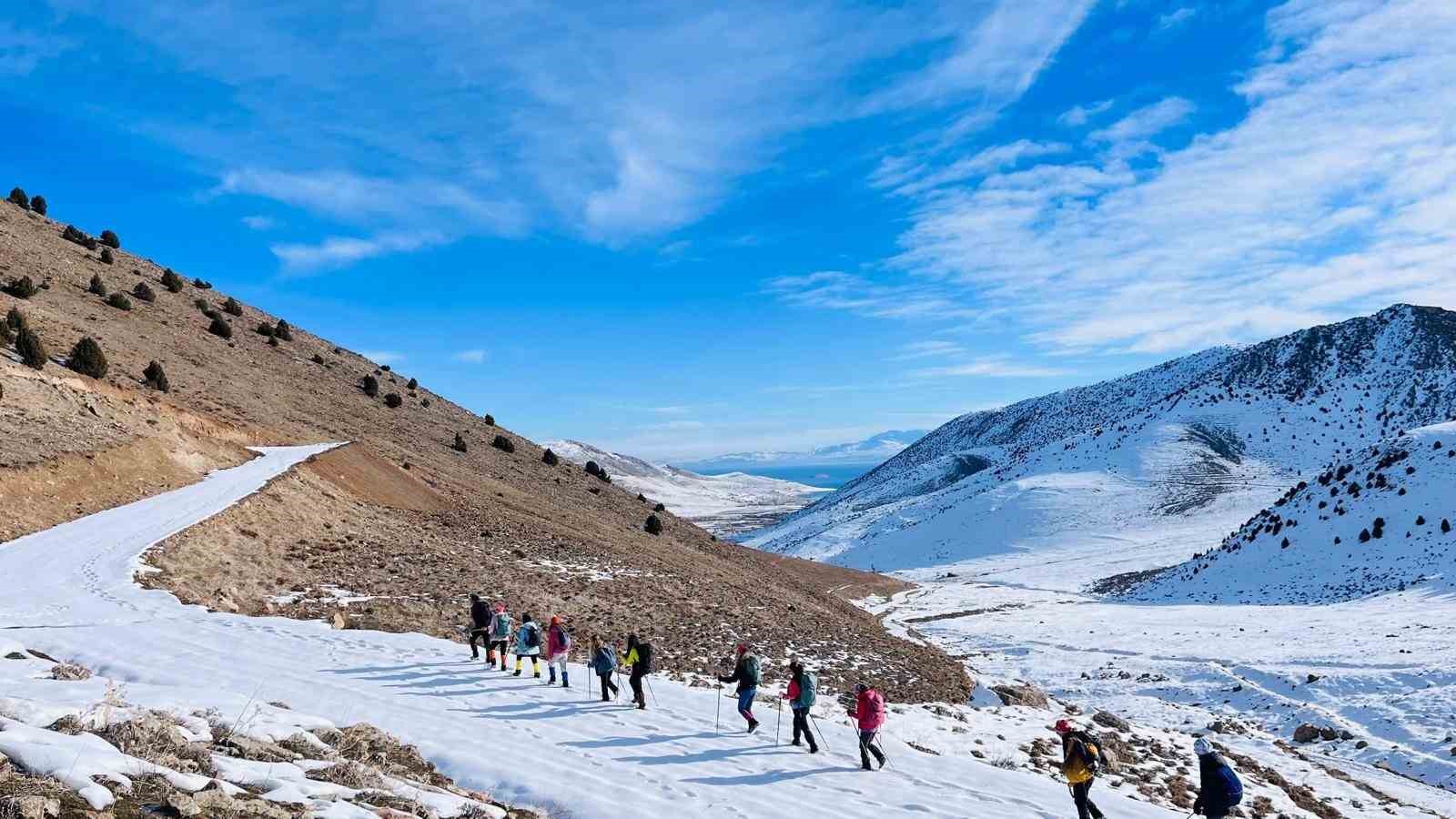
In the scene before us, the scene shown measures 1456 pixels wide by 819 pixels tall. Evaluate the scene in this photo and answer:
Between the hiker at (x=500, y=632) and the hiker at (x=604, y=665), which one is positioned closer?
the hiker at (x=604, y=665)

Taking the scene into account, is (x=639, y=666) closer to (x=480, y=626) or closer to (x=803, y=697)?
(x=803, y=697)

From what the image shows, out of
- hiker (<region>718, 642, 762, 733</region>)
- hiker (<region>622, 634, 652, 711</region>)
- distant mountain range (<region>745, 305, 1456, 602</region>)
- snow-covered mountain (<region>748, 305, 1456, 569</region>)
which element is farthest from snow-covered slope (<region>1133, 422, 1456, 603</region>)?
hiker (<region>622, 634, 652, 711</region>)

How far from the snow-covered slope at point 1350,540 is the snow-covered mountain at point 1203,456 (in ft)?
54.8

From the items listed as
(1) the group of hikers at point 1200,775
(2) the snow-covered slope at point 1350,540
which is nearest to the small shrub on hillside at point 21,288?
(1) the group of hikers at point 1200,775

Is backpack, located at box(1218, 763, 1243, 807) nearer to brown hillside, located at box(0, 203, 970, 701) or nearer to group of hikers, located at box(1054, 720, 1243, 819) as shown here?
group of hikers, located at box(1054, 720, 1243, 819)

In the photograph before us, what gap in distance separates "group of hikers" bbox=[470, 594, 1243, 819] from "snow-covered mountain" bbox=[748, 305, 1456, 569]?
69599 mm

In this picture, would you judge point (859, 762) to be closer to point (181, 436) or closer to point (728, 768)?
point (728, 768)

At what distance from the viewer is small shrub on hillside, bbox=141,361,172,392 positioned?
3622 cm

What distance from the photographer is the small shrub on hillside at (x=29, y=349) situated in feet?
96.5

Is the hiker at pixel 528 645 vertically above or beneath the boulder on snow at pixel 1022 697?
above

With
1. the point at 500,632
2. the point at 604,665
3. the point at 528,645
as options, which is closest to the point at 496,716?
the point at 604,665

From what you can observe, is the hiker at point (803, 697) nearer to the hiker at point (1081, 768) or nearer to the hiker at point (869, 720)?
the hiker at point (869, 720)

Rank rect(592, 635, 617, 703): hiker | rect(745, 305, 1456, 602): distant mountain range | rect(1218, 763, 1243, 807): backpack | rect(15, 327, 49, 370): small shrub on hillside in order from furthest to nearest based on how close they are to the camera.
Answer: rect(745, 305, 1456, 602): distant mountain range < rect(15, 327, 49, 370): small shrub on hillside < rect(592, 635, 617, 703): hiker < rect(1218, 763, 1243, 807): backpack

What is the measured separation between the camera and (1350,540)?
48.0 meters
